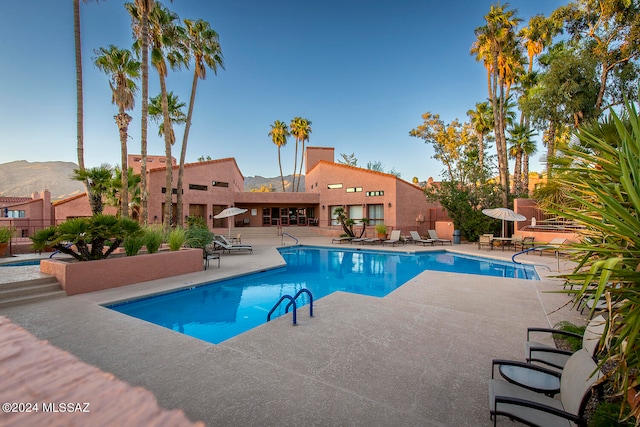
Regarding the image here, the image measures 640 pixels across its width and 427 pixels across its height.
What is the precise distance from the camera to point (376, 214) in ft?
78.2

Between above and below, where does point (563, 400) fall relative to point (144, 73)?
below

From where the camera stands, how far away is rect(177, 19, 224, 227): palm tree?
55.2 feet

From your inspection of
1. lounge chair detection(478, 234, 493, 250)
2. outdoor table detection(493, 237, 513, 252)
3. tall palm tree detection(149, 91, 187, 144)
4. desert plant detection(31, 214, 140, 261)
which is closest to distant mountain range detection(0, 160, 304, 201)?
tall palm tree detection(149, 91, 187, 144)

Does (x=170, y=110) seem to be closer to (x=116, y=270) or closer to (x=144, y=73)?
(x=144, y=73)

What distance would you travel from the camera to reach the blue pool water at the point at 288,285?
6.66 meters

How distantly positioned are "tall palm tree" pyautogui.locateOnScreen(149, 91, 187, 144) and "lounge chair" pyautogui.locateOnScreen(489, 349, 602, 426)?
2181cm

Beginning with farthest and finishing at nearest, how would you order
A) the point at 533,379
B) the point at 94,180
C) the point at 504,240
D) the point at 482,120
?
the point at 482,120 → the point at 504,240 → the point at 94,180 → the point at 533,379

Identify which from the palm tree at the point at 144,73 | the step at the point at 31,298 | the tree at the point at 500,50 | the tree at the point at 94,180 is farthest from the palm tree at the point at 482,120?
the step at the point at 31,298

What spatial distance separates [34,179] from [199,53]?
140763mm

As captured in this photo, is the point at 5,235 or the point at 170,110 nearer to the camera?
the point at 5,235

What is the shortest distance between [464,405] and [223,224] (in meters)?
25.4

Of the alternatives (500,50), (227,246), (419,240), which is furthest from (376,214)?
(500,50)

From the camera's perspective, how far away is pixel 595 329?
279cm

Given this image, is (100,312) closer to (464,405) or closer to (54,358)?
(54,358)
